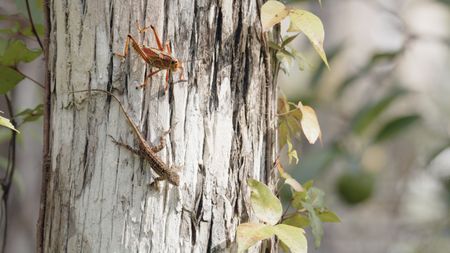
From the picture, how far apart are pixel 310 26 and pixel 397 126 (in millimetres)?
2770

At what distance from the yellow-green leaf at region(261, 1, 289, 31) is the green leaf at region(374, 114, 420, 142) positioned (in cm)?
276

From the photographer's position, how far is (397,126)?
4.53m

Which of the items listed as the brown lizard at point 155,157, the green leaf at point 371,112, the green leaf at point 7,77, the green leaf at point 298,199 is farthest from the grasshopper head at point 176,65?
the green leaf at point 371,112

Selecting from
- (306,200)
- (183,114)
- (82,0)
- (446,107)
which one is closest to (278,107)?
(306,200)

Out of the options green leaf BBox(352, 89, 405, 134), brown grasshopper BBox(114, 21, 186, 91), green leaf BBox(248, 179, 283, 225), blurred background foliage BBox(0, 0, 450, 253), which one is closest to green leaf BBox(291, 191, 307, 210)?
blurred background foliage BBox(0, 0, 450, 253)

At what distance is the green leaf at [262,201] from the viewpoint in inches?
73.5

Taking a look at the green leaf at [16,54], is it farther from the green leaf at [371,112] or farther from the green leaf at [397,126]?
the green leaf at [397,126]

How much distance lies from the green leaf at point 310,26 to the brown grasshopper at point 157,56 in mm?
292

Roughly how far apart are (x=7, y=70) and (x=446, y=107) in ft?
23.1

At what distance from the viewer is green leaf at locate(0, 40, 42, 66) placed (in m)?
2.23

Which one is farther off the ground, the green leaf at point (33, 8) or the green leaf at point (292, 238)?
the green leaf at point (33, 8)

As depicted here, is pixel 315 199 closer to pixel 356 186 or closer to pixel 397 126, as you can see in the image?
pixel 397 126

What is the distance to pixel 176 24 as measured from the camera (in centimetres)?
181

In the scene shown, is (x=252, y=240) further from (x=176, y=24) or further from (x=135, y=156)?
(x=176, y=24)
